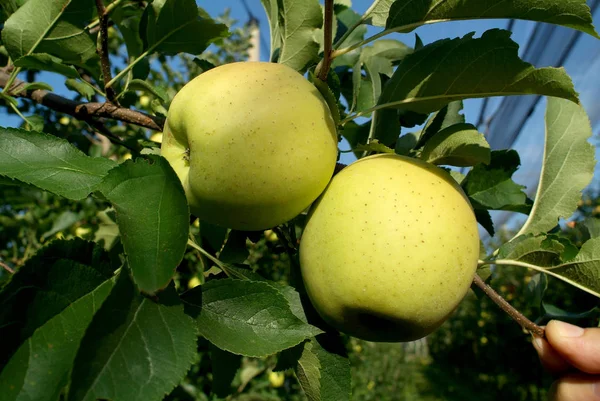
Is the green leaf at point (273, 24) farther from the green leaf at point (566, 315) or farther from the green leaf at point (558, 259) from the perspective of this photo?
the green leaf at point (566, 315)

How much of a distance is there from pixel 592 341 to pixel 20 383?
1009 mm

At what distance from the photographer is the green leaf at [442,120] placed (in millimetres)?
1030

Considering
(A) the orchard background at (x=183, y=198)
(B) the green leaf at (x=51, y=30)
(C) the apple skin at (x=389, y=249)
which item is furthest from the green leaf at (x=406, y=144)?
(B) the green leaf at (x=51, y=30)

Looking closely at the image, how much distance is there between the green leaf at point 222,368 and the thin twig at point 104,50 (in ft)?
2.00

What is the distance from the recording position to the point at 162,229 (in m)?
0.56

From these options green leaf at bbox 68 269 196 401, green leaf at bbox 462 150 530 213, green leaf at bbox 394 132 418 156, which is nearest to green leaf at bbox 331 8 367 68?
green leaf at bbox 394 132 418 156

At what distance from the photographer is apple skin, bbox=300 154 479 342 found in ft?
2.48

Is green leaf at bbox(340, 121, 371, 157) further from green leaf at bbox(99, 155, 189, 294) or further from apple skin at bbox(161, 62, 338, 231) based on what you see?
green leaf at bbox(99, 155, 189, 294)

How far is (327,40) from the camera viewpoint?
2.51ft

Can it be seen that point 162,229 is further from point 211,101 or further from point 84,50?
point 84,50

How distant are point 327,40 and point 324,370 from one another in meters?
0.58

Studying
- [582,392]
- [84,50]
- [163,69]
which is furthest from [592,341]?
[163,69]

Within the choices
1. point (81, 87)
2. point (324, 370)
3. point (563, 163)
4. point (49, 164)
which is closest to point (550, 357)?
point (563, 163)

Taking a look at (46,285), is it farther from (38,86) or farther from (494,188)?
(494,188)
